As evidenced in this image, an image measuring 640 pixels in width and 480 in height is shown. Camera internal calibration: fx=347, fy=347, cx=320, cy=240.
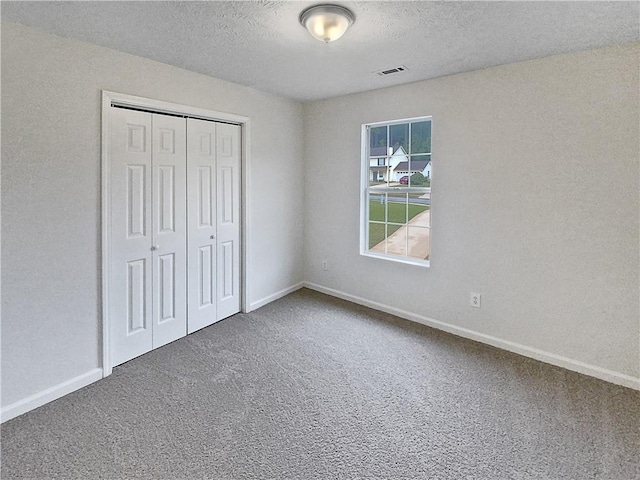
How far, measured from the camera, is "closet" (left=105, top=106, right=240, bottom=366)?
2.66m

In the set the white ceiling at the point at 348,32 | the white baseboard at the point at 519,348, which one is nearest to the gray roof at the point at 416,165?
the white ceiling at the point at 348,32

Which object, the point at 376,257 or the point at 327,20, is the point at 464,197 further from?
the point at 327,20

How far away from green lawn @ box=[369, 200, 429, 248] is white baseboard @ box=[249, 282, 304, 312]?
115 centimetres

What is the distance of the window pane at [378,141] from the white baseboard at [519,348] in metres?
1.66

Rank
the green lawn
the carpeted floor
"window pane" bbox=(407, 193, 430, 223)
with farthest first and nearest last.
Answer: the green lawn → "window pane" bbox=(407, 193, 430, 223) → the carpeted floor

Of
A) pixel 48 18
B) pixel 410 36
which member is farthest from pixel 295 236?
pixel 48 18

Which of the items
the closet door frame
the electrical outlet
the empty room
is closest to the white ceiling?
the empty room

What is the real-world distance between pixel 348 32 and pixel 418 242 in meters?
2.12

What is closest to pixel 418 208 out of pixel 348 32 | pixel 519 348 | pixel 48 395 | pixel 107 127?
pixel 519 348

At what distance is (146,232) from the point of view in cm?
283

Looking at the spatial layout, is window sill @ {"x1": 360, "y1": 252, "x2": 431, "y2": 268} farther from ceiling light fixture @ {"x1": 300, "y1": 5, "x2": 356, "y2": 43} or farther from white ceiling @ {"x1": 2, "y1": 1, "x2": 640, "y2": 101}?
ceiling light fixture @ {"x1": 300, "y1": 5, "x2": 356, "y2": 43}

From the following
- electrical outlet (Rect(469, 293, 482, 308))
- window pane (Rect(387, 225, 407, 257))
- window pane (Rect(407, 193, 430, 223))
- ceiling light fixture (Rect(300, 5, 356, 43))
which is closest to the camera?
ceiling light fixture (Rect(300, 5, 356, 43))

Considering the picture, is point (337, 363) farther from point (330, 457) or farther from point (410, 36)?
point (410, 36)

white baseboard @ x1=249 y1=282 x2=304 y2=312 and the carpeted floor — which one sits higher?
white baseboard @ x1=249 y1=282 x2=304 y2=312
